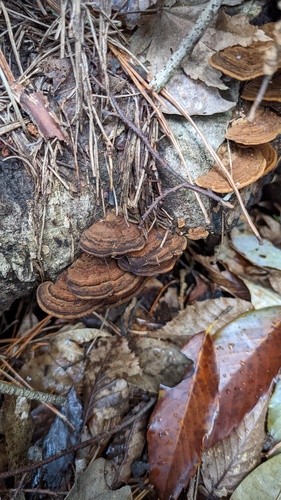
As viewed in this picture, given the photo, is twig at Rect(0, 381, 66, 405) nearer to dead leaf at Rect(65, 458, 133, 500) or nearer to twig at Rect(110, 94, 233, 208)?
dead leaf at Rect(65, 458, 133, 500)

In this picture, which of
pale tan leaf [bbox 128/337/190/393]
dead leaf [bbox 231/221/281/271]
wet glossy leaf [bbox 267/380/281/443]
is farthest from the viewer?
dead leaf [bbox 231/221/281/271]

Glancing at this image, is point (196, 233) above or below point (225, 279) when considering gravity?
above

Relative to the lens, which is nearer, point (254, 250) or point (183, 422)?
point (183, 422)

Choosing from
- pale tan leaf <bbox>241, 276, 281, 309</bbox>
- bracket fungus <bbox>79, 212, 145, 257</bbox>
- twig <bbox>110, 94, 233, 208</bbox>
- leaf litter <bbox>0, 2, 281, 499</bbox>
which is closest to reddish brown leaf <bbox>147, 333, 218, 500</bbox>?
leaf litter <bbox>0, 2, 281, 499</bbox>

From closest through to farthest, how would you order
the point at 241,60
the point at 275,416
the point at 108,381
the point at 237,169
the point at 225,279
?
the point at 241,60 → the point at 237,169 → the point at 275,416 → the point at 108,381 → the point at 225,279

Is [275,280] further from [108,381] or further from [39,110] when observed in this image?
[39,110]

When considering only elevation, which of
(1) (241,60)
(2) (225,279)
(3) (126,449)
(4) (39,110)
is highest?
(1) (241,60)

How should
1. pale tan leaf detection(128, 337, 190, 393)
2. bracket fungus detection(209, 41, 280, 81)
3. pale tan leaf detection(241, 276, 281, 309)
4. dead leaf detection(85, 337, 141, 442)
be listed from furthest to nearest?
pale tan leaf detection(241, 276, 281, 309), pale tan leaf detection(128, 337, 190, 393), dead leaf detection(85, 337, 141, 442), bracket fungus detection(209, 41, 280, 81)

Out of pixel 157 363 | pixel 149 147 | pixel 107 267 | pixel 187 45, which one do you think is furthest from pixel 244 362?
pixel 187 45
